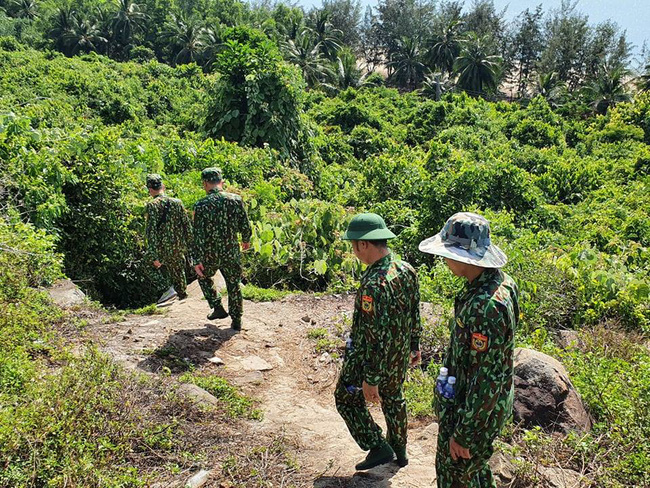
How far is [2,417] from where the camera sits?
322 centimetres

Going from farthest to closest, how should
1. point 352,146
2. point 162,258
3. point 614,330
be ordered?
point 352,146 → point 162,258 → point 614,330

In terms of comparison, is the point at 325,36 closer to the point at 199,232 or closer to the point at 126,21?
the point at 126,21

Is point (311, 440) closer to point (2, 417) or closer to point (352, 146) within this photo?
point (2, 417)

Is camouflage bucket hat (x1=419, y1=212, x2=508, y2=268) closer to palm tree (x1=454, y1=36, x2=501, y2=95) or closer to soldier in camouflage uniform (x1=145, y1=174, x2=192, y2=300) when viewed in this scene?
soldier in camouflage uniform (x1=145, y1=174, x2=192, y2=300)

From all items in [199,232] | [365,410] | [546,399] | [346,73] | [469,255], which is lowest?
[546,399]

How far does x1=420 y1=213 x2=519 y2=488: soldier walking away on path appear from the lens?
2553mm

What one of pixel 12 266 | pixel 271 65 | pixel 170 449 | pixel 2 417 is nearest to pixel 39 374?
pixel 2 417

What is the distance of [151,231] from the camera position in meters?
6.62

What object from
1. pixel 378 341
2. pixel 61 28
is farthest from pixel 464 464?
pixel 61 28

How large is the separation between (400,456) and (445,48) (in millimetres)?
→ 45011

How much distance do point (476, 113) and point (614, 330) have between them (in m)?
22.5

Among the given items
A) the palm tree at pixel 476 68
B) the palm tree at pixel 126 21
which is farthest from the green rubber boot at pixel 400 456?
the palm tree at pixel 126 21

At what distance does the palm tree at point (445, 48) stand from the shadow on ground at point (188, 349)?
138ft

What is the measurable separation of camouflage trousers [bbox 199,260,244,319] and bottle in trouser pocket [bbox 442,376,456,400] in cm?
350
